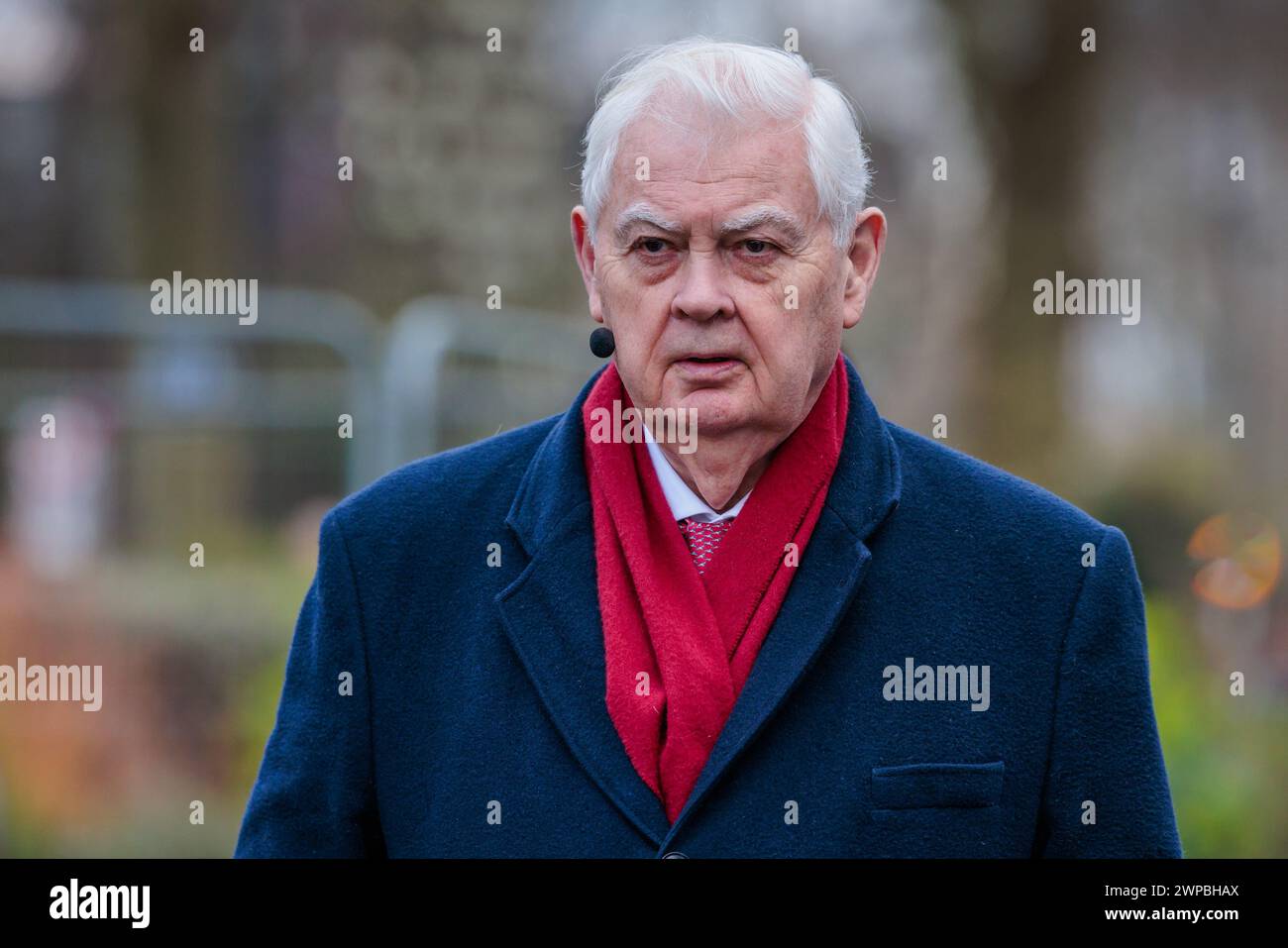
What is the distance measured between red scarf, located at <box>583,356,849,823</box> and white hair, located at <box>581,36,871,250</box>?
0.39 m

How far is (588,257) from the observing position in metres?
3.07

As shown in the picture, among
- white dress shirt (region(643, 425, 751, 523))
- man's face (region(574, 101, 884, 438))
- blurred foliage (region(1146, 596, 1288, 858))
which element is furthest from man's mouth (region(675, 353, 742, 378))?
blurred foliage (region(1146, 596, 1288, 858))

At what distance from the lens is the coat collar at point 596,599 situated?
2.76m

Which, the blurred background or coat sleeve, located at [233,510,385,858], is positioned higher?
the blurred background

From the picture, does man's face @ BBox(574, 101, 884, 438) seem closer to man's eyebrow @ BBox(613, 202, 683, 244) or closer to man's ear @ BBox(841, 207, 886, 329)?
man's eyebrow @ BBox(613, 202, 683, 244)

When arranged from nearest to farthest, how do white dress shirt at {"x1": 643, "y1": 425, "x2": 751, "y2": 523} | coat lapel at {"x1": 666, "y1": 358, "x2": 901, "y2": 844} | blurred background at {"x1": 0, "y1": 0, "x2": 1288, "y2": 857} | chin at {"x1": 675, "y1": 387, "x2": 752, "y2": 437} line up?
coat lapel at {"x1": 666, "y1": 358, "x2": 901, "y2": 844} < chin at {"x1": 675, "y1": 387, "x2": 752, "y2": 437} < white dress shirt at {"x1": 643, "y1": 425, "x2": 751, "y2": 523} < blurred background at {"x1": 0, "y1": 0, "x2": 1288, "y2": 857}

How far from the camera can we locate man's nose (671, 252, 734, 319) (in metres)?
2.81

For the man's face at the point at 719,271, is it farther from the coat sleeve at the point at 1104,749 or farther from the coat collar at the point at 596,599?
the coat sleeve at the point at 1104,749

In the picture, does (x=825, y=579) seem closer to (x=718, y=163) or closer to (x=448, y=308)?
(x=718, y=163)

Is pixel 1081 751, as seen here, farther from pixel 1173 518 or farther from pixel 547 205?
pixel 547 205

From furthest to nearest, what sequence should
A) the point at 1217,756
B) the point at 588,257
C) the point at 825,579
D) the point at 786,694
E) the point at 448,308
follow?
1. the point at 448,308
2. the point at 1217,756
3. the point at 588,257
4. the point at 825,579
5. the point at 786,694

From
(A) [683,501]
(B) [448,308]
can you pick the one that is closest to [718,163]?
(A) [683,501]

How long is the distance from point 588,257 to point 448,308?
19.5 ft

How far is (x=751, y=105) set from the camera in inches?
110
